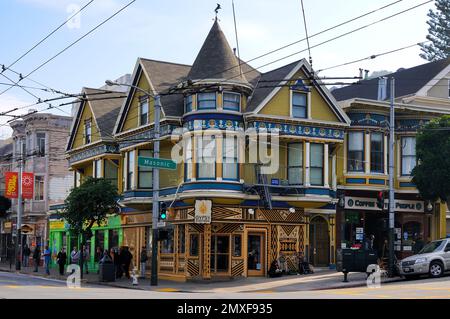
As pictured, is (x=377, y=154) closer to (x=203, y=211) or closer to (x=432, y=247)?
(x=432, y=247)

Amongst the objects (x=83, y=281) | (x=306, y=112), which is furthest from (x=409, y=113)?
(x=83, y=281)

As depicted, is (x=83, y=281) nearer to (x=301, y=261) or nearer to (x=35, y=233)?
(x=301, y=261)

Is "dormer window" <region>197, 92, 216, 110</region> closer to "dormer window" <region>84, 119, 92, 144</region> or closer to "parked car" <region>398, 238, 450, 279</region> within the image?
"parked car" <region>398, 238, 450, 279</region>

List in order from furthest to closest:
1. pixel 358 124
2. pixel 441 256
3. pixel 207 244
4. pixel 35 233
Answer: pixel 35 233
pixel 358 124
pixel 207 244
pixel 441 256

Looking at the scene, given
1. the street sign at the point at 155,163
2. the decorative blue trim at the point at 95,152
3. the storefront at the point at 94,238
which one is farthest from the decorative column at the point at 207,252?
→ the decorative blue trim at the point at 95,152

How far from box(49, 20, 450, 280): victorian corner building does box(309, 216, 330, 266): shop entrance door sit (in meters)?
0.05

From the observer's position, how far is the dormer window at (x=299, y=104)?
36781 mm

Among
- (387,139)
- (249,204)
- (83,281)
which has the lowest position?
(83,281)

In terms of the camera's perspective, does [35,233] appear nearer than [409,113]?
No

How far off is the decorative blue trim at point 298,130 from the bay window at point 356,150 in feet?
5.14

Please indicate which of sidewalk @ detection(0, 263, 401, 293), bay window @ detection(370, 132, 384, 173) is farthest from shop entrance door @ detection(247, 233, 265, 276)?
bay window @ detection(370, 132, 384, 173)

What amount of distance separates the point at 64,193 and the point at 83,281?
24.2 meters

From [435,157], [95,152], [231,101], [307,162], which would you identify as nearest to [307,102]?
[307,162]

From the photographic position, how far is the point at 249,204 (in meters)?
36.0
